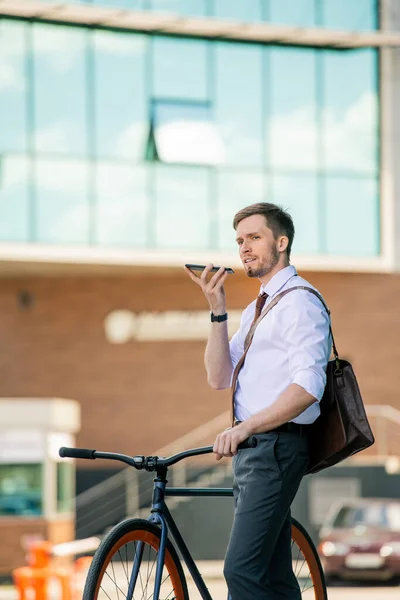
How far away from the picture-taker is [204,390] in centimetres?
2995

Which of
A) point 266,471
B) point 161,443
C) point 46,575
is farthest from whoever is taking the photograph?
point 161,443

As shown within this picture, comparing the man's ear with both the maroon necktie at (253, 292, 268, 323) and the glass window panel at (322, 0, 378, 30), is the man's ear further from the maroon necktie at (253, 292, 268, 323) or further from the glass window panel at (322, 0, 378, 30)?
the glass window panel at (322, 0, 378, 30)

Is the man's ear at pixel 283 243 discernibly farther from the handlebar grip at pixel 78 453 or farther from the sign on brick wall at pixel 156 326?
the sign on brick wall at pixel 156 326

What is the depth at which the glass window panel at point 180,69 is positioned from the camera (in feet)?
94.3

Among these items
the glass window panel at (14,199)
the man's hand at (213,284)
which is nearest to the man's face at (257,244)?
the man's hand at (213,284)

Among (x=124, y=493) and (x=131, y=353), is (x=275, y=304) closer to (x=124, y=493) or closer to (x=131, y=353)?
(x=124, y=493)

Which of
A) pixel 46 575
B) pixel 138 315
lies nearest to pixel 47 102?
pixel 138 315

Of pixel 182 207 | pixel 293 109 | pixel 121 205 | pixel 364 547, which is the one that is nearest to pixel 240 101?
pixel 293 109

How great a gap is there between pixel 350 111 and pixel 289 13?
2.69 meters

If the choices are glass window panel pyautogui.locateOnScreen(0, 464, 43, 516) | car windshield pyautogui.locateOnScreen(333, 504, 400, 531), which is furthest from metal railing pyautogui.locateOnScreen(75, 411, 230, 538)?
car windshield pyautogui.locateOnScreen(333, 504, 400, 531)

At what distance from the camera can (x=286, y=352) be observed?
14.8ft

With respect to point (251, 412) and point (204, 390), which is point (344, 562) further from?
point (251, 412)

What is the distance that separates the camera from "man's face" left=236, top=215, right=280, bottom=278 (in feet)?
15.1

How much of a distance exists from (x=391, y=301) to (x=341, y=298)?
1230mm
